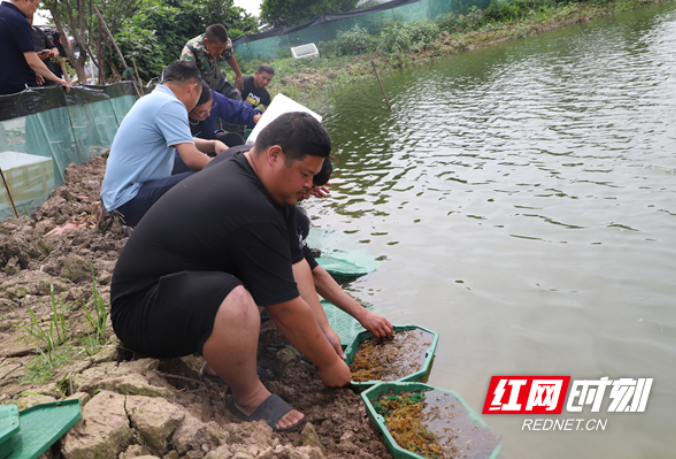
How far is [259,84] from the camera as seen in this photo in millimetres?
8039

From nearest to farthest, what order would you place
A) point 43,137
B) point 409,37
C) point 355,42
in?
point 43,137, point 409,37, point 355,42

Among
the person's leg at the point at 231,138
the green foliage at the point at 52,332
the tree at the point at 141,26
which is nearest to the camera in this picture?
the green foliage at the point at 52,332

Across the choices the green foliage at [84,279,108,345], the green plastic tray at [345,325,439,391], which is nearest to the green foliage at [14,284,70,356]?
the green foliage at [84,279,108,345]

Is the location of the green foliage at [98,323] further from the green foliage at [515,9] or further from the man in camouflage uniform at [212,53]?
the green foliage at [515,9]

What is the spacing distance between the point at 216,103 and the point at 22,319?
11.7 ft

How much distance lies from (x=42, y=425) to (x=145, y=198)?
211 centimetres

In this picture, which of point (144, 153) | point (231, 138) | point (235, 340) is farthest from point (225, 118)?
point (235, 340)

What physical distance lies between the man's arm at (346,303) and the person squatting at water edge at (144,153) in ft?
4.94

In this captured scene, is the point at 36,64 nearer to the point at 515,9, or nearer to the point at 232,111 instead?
the point at 232,111

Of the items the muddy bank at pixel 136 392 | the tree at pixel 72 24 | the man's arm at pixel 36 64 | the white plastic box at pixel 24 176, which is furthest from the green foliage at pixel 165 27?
the muddy bank at pixel 136 392

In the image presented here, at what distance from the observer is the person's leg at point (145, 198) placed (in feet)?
11.1

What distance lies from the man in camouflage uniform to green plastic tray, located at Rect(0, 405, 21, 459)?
5330 millimetres

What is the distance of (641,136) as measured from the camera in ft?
16.8

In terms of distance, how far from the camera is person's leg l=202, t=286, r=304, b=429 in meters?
1.79
